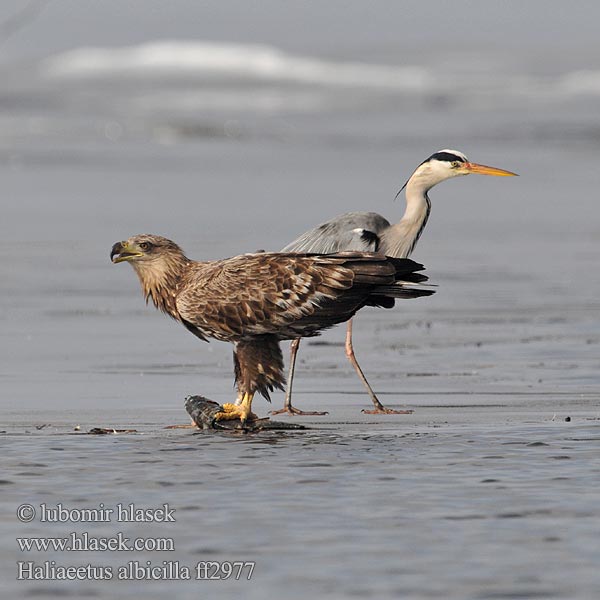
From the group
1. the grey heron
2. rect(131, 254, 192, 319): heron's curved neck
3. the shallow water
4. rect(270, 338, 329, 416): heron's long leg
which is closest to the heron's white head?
the grey heron

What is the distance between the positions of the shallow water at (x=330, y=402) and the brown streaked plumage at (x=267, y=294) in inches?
19.8

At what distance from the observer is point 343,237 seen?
12.0 meters

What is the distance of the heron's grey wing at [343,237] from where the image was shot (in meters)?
11.9

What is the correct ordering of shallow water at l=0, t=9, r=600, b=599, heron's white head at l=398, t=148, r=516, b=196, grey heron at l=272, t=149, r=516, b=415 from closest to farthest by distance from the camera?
shallow water at l=0, t=9, r=600, b=599 < grey heron at l=272, t=149, r=516, b=415 < heron's white head at l=398, t=148, r=516, b=196

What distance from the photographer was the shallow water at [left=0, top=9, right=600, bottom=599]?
7.12m

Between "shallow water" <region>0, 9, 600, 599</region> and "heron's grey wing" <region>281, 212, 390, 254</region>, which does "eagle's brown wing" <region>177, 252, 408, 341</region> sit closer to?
"shallow water" <region>0, 9, 600, 599</region>

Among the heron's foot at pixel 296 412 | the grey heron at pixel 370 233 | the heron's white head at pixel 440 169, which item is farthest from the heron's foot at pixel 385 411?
the heron's white head at pixel 440 169

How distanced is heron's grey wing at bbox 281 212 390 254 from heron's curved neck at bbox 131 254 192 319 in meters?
1.32

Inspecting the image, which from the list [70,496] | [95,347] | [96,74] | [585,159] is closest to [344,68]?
[96,74]

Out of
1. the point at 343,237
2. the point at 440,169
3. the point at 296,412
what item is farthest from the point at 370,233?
the point at 296,412

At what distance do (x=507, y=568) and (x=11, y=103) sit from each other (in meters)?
54.3

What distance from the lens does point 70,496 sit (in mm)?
8156

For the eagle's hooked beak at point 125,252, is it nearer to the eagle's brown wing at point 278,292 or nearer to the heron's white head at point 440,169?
the eagle's brown wing at point 278,292

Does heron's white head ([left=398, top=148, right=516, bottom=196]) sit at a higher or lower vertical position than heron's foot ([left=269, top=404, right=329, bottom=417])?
higher
